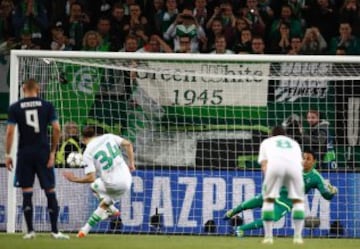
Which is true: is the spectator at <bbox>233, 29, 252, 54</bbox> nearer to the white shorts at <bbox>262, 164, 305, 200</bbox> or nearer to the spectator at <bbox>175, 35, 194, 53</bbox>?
the spectator at <bbox>175, 35, 194, 53</bbox>

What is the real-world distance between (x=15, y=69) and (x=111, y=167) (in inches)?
→ 111

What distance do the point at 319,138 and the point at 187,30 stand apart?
A: 353cm

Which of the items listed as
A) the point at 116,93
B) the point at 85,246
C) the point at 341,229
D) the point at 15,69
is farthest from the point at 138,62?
the point at 85,246

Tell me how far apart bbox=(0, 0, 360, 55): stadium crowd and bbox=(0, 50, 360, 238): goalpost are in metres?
1.36

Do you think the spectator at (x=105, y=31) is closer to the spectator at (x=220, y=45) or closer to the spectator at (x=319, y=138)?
the spectator at (x=220, y=45)

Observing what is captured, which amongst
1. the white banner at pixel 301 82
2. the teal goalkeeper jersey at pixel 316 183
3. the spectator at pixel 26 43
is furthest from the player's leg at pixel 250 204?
the spectator at pixel 26 43

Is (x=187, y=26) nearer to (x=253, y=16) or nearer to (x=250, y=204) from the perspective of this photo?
(x=253, y=16)

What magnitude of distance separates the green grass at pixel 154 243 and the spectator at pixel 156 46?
434cm

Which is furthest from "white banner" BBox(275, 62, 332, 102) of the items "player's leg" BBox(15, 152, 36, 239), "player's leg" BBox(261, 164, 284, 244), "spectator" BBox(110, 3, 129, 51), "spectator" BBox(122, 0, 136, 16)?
"player's leg" BBox(15, 152, 36, 239)

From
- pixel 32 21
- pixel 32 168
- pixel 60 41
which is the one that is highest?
pixel 32 21

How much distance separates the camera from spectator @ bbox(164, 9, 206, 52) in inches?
974

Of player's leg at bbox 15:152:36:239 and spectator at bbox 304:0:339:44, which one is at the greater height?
spectator at bbox 304:0:339:44

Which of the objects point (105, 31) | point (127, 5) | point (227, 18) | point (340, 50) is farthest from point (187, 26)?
point (340, 50)

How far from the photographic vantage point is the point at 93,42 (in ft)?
80.3
